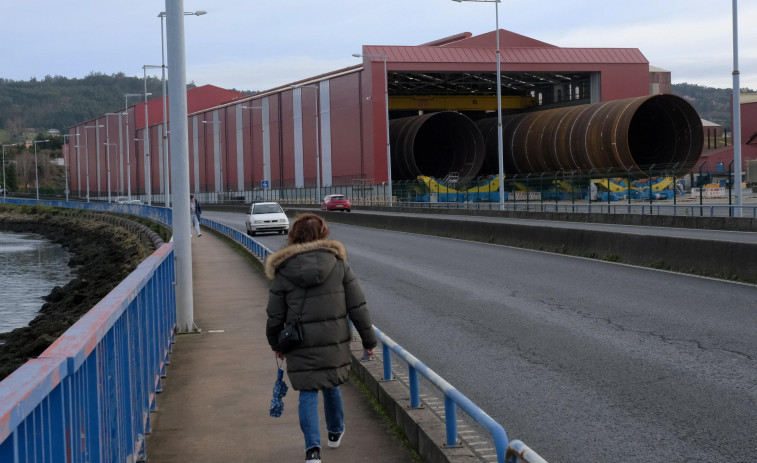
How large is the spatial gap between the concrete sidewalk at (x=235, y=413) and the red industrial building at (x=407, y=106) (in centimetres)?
5212

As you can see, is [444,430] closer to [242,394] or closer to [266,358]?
[242,394]

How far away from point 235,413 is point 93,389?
3.48 metres

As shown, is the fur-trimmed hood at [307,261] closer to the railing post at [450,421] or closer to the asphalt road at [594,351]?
the railing post at [450,421]

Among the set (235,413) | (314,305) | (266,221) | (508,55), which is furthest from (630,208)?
(314,305)

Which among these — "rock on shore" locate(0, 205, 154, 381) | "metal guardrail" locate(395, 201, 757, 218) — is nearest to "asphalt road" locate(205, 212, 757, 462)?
"rock on shore" locate(0, 205, 154, 381)

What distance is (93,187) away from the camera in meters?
147

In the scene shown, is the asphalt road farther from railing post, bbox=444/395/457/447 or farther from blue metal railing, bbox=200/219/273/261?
blue metal railing, bbox=200/219/273/261

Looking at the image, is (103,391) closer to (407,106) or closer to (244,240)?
(244,240)

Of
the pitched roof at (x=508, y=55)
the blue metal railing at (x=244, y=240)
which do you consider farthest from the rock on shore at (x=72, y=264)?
the pitched roof at (x=508, y=55)

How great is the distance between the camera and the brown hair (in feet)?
20.4

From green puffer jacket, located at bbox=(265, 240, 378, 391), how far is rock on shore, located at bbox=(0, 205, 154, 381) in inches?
527

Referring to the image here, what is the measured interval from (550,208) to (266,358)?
43.0m

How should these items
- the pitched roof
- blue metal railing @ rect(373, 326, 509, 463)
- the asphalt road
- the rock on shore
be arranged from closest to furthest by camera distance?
blue metal railing @ rect(373, 326, 509, 463) < the asphalt road < the rock on shore < the pitched roof

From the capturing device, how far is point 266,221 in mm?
41594
